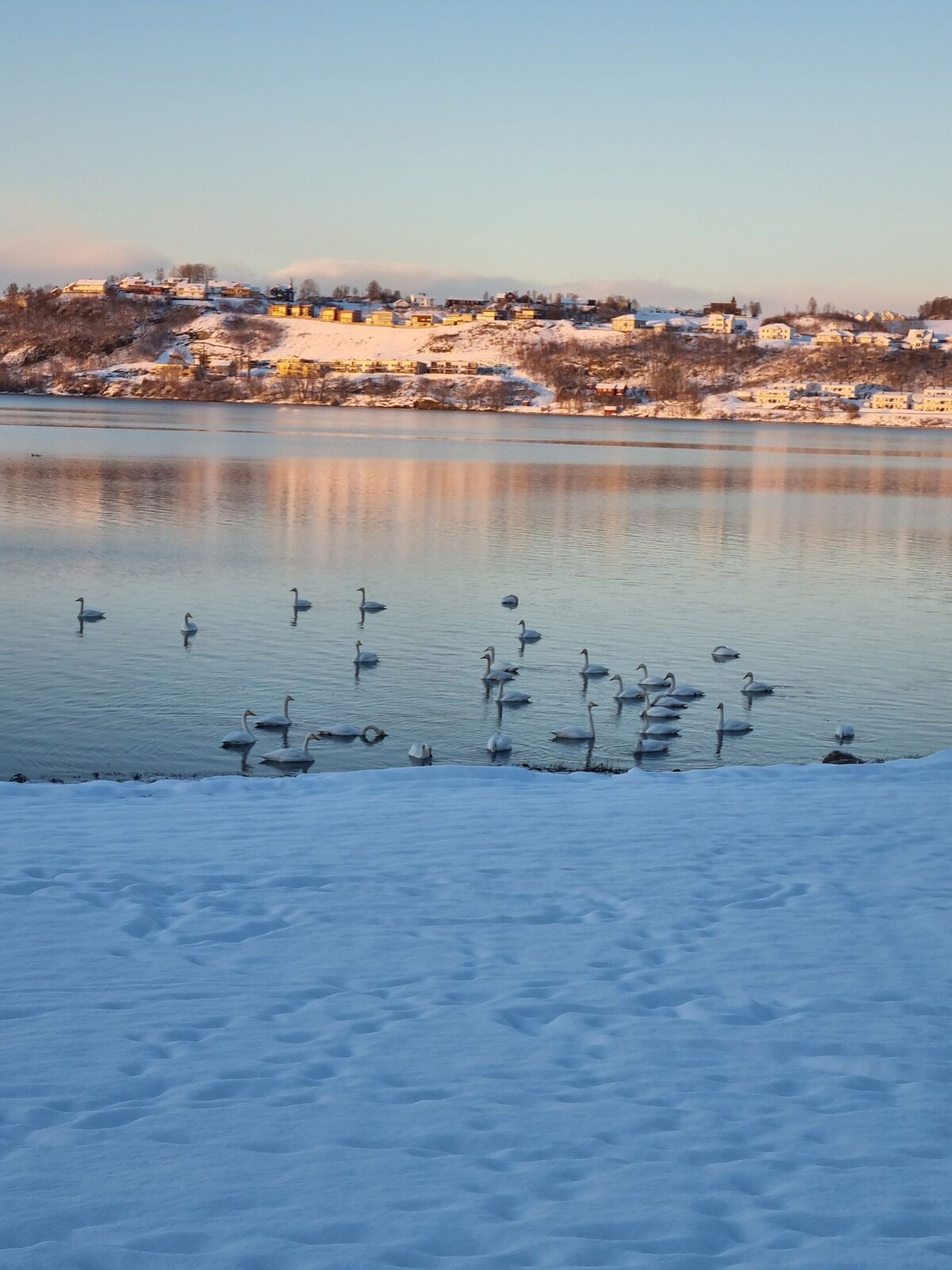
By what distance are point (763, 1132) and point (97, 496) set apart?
162 feet

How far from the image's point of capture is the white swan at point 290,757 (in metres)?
16.8

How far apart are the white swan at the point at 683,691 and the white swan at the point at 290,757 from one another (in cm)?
675

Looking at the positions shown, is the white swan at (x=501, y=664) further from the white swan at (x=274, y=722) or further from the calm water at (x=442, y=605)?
the white swan at (x=274, y=722)

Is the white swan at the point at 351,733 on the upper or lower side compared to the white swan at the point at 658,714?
lower

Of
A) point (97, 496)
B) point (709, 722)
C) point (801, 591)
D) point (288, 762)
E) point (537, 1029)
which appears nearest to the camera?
point (537, 1029)

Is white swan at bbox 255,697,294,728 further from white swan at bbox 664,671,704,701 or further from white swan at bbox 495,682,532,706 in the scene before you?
white swan at bbox 664,671,704,701

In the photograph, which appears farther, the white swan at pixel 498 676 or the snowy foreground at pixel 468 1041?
the white swan at pixel 498 676

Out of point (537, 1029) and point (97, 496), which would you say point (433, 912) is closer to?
point (537, 1029)

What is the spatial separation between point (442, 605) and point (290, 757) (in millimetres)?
14058

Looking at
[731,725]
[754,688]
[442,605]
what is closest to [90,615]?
[442,605]

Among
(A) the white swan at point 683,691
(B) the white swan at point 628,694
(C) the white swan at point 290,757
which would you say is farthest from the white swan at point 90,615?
(A) the white swan at point 683,691

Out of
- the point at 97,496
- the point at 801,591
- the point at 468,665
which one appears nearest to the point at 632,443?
the point at 97,496

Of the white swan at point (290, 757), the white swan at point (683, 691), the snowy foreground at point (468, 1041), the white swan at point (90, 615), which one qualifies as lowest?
the white swan at point (290, 757)

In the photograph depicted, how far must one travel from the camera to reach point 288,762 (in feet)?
55.1
